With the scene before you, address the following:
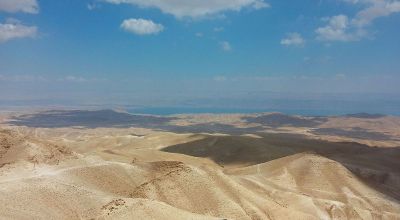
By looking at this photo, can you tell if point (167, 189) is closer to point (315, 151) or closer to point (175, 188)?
point (175, 188)

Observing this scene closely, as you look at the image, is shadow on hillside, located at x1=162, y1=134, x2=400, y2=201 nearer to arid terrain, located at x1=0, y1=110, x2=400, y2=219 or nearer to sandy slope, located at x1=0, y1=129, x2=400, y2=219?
arid terrain, located at x1=0, y1=110, x2=400, y2=219

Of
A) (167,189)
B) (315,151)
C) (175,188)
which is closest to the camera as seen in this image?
(167,189)

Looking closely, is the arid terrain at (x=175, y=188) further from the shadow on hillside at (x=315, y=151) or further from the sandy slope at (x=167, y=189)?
the shadow on hillside at (x=315, y=151)

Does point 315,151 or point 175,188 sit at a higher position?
point 175,188

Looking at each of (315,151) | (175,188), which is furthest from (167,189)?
(315,151)

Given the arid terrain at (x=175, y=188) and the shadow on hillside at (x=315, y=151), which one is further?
the shadow on hillside at (x=315, y=151)

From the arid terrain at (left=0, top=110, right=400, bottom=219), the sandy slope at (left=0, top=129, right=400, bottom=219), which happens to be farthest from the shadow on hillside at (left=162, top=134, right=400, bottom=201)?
the sandy slope at (left=0, top=129, right=400, bottom=219)

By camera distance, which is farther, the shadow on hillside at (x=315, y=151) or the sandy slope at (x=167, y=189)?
the shadow on hillside at (x=315, y=151)

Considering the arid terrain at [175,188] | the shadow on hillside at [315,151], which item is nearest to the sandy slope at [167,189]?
the arid terrain at [175,188]
